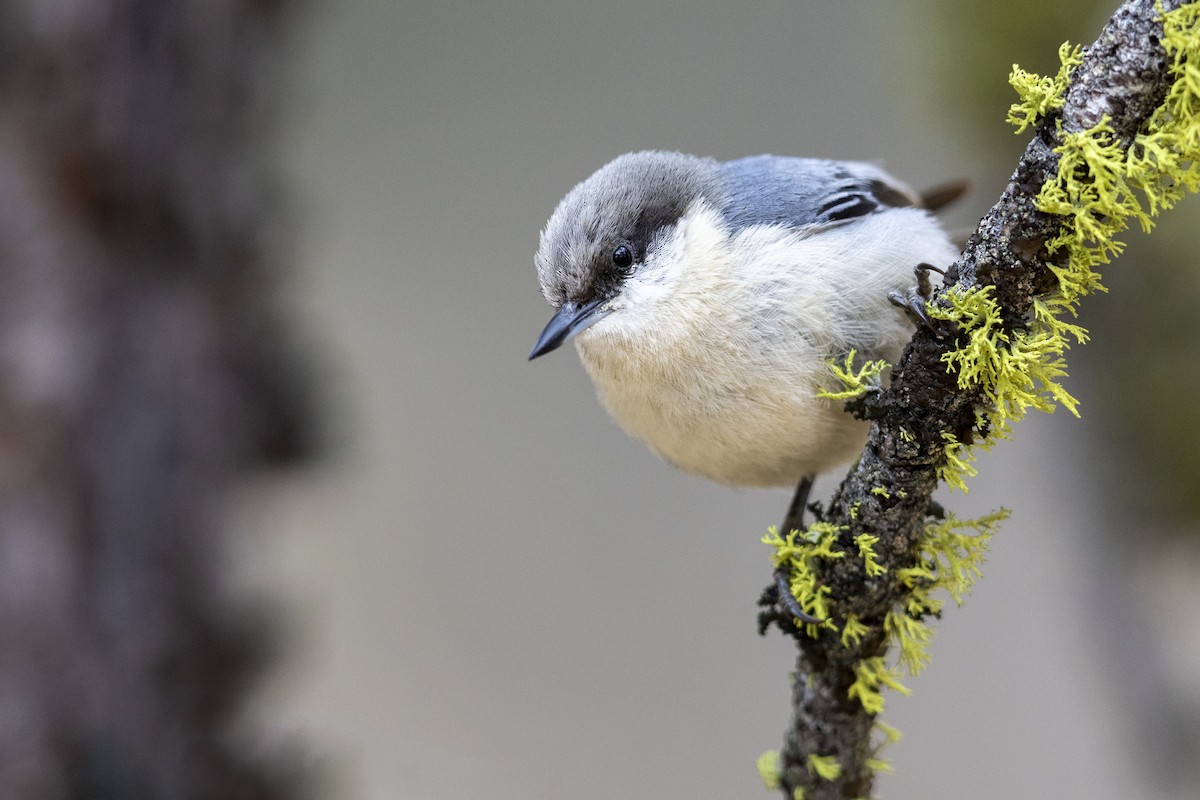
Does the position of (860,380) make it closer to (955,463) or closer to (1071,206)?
(955,463)

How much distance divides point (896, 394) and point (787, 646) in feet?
8.71

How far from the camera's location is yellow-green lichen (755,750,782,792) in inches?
59.5

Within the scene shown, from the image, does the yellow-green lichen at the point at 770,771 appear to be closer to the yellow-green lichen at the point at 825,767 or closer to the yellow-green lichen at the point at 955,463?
the yellow-green lichen at the point at 825,767

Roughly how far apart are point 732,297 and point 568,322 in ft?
0.93

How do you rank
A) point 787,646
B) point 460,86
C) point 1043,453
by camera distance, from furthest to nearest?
point 460,86, point 787,646, point 1043,453

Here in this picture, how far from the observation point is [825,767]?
1402 millimetres

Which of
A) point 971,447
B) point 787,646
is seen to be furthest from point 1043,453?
point 971,447

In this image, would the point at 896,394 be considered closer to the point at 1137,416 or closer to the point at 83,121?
the point at 1137,416

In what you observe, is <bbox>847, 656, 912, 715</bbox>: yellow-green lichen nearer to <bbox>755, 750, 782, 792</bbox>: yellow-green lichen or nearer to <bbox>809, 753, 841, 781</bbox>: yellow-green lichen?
<bbox>809, 753, 841, 781</bbox>: yellow-green lichen

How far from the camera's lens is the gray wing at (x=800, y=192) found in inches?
62.6

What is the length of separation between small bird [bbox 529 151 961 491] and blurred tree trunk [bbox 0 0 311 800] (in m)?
1.09

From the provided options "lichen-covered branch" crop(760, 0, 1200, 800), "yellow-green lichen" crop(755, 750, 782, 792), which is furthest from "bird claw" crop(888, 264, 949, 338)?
"yellow-green lichen" crop(755, 750, 782, 792)

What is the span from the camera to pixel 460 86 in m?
3.89

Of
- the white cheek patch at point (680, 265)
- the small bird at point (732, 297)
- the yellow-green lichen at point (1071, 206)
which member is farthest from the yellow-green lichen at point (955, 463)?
the white cheek patch at point (680, 265)
